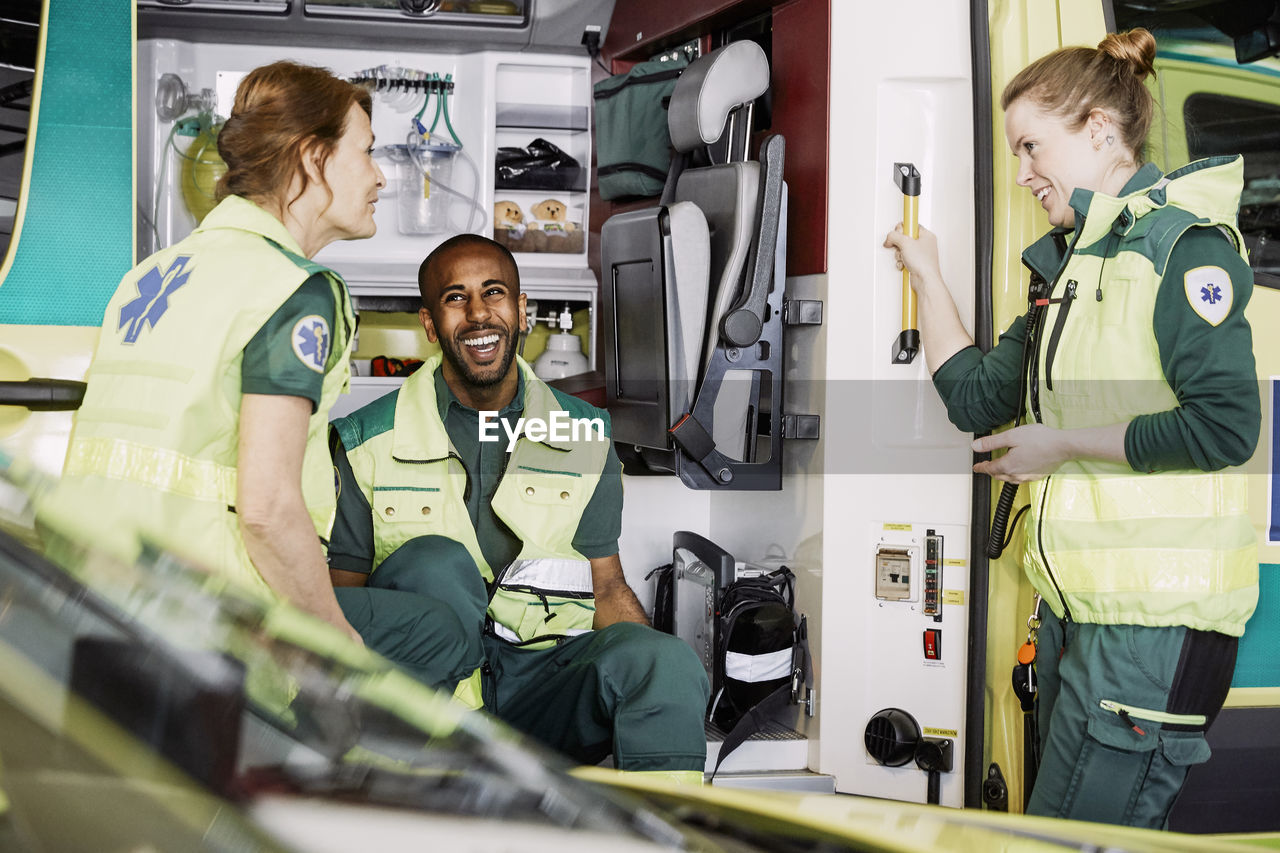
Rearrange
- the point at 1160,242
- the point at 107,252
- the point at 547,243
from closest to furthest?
the point at 1160,242 < the point at 107,252 < the point at 547,243

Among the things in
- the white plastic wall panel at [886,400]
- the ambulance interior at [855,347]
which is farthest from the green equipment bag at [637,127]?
the white plastic wall panel at [886,400]

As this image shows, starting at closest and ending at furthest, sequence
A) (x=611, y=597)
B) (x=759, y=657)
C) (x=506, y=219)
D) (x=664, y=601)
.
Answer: (x=611, y=597) → (x=759, y=657) → (x=664, y=601) → (x=506, y=219)

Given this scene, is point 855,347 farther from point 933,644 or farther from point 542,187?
point 542,187

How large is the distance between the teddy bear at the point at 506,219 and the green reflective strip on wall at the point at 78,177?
1.76 metres

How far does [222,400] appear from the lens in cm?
164

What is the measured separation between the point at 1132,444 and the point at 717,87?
155cm

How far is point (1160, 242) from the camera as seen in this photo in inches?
76.9

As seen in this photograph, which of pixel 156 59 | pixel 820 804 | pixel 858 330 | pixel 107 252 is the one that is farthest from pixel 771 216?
pixel 156 59

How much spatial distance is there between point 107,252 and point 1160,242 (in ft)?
6.88

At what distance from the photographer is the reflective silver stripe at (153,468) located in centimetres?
162

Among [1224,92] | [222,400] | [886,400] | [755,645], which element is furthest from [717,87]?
[222,400]

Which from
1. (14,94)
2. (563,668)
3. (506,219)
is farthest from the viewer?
(506,219)

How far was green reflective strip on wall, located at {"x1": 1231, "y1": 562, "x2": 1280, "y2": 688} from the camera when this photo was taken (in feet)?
8.25

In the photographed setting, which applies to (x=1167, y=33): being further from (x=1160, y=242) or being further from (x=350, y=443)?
(x=350, y=443)
